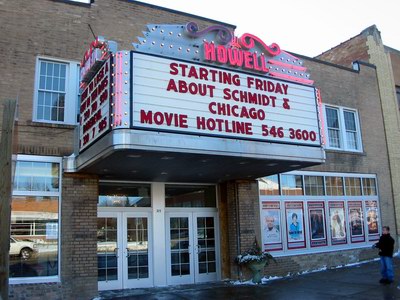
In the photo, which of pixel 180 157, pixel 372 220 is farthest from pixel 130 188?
pixel 372 220

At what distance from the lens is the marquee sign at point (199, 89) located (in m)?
8.71

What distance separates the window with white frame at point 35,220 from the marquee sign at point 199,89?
1353mm

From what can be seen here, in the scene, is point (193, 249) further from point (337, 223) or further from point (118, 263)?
point (337, 223)

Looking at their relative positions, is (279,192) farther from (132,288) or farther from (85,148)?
(85,148)

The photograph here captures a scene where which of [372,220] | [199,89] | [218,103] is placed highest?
[199,89]

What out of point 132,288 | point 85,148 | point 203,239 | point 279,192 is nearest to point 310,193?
point 279,192

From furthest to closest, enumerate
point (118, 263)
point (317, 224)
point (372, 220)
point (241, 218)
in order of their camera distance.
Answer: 1. point (372, 220)
2. point (317, 224)
3. point (241, 218)
4. point (118, 263)

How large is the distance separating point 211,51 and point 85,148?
372cm

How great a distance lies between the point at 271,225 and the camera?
1441 cm

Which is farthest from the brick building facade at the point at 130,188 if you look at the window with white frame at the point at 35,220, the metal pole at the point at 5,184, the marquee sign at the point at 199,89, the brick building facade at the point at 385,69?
the metal pole at the point at 5,184

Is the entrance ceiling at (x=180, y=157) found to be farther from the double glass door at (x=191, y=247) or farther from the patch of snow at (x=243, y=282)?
the patch of snow at (x=243, y=282)

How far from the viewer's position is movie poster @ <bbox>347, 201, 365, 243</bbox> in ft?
54.4

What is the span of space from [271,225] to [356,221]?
173 inches

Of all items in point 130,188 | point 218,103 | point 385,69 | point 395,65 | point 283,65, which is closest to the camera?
point 218,103
